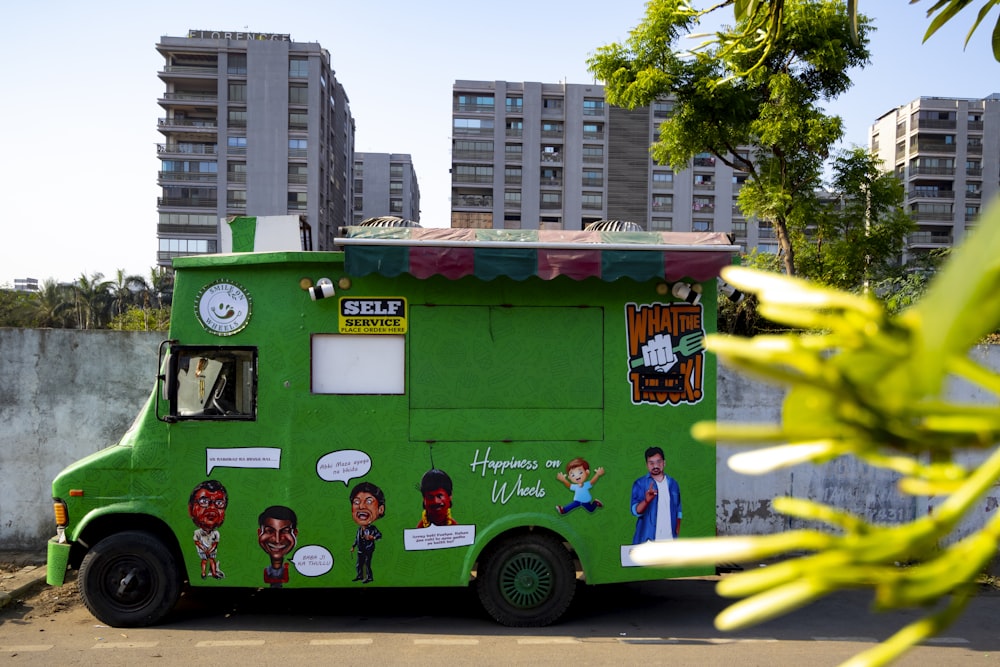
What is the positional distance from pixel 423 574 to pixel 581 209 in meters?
55.6

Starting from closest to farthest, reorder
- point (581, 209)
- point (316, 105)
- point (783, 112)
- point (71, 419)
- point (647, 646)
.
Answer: point (647, 646), point (71, 419), point (783, 112), point (316, 105), point (581, 209)

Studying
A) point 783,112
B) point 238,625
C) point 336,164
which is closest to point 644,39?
point 783,112

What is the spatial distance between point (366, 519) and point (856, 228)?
14029 mm

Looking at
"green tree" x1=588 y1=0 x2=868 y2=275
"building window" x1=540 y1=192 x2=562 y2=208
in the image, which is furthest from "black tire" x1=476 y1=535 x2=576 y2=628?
"building window" x1=540 y1=192 x2=562 y2=208

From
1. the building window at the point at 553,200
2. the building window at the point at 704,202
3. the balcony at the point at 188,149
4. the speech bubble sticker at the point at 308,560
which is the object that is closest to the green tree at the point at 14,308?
the balcony at the point at 188,149

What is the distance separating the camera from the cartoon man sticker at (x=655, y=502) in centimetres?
652

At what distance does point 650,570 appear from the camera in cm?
622

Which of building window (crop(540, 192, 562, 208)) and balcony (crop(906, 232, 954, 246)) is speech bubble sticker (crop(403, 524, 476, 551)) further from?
balcony (crop(906, 232, 954, 246))

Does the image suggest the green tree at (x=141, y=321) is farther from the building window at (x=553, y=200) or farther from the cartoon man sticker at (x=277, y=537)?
the building window at (x=553, y=200)

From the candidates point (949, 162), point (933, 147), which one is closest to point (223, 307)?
point (949, 162)

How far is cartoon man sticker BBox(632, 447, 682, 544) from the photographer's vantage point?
21.4 feet

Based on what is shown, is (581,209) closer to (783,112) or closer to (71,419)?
(783,112)

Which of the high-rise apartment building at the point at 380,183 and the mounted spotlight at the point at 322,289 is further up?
the high-rise apartment building at the point at 380,183

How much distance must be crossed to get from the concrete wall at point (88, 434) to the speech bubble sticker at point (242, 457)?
3.33m
